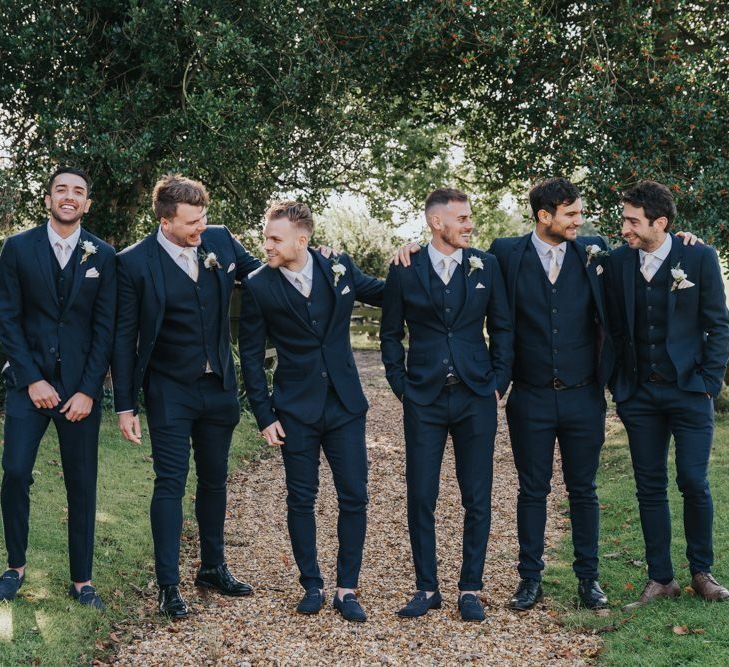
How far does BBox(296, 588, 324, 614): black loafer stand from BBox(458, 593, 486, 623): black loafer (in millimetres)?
821

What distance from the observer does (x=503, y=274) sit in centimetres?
519

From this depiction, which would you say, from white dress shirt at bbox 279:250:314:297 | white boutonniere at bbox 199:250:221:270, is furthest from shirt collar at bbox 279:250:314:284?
white boutonniere at bbox 199:250:221:270

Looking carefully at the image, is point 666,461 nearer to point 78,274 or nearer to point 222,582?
point 222,582

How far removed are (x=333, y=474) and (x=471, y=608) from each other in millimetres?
1105

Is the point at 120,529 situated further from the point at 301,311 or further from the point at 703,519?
the point at 703,519

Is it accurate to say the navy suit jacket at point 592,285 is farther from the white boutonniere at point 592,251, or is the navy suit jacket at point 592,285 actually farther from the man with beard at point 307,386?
the man with beard at point 307,386

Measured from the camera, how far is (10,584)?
498 cm

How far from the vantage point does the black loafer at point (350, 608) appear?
4.92m

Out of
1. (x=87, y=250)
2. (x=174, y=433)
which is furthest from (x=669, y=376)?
(x=87, y=250)

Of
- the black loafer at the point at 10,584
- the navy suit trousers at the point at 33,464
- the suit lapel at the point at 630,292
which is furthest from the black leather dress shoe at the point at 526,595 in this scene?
the black loafer at the point at 10,584

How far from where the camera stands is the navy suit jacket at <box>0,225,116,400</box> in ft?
16.1

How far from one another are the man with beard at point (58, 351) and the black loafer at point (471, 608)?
2.14 m

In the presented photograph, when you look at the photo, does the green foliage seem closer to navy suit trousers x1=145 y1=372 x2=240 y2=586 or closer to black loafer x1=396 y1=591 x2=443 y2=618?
navy suit trousers x1=145 y1=372 x2=240 y2=586

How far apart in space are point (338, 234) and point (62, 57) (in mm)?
19150
